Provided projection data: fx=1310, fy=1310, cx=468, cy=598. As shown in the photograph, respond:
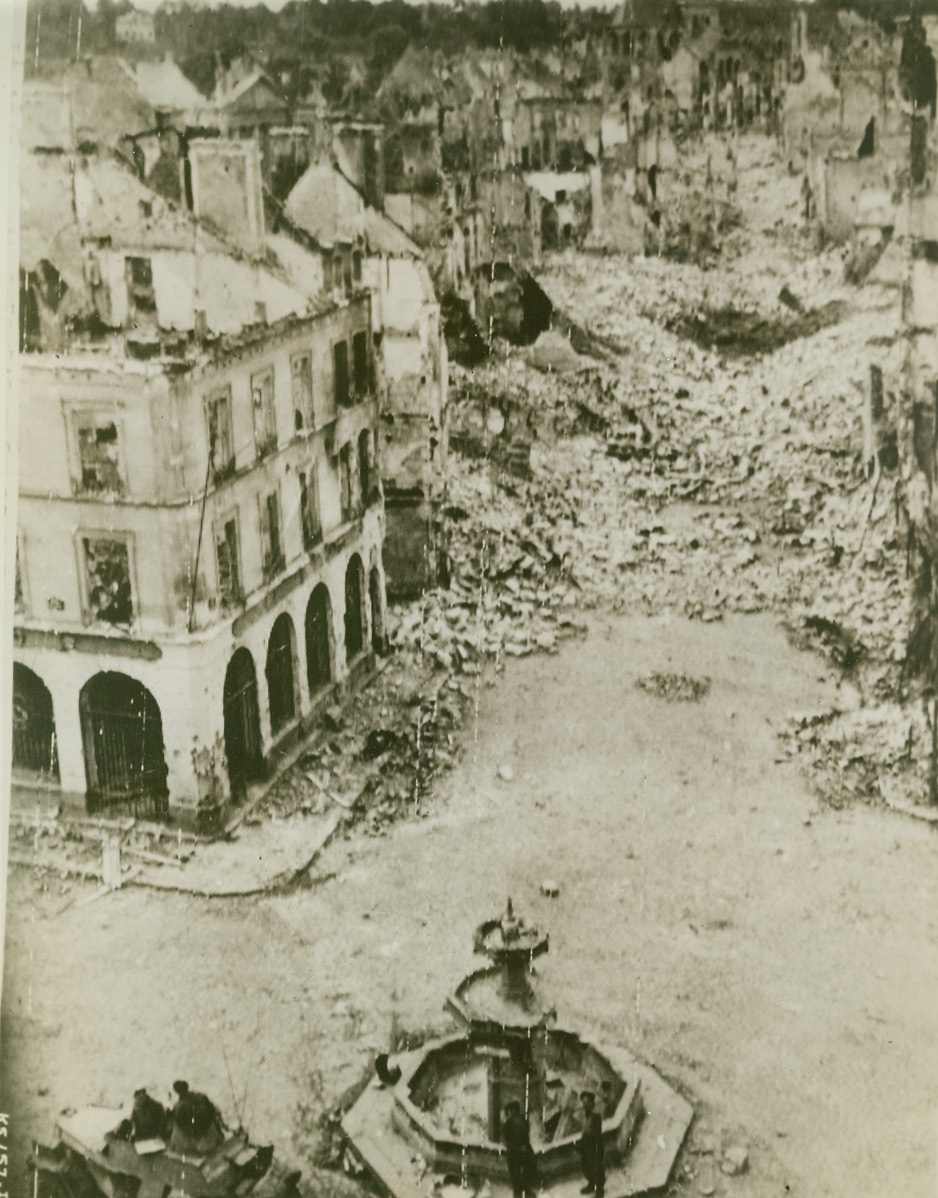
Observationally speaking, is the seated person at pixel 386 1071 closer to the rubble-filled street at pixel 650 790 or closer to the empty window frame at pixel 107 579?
the rubble-filled street at pixel 650 790

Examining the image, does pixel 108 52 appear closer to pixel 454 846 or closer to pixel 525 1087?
pixel 454 846

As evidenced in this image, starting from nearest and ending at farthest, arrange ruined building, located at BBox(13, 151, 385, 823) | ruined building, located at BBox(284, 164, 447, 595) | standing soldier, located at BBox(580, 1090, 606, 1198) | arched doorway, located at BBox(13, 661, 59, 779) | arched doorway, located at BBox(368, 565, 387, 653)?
1. standing soldier, located at BBox(580, 1090, 606, 1198)
2. ruined building, located at BBox(13, 151, 385, 823)
3. ruined building, located at BBox(284, 164, 447, 595)
4. arched doorway, located at BBox(13, 661, 59, 779)
5. arched doorway, located at BBox(368, 565, 387, 653)

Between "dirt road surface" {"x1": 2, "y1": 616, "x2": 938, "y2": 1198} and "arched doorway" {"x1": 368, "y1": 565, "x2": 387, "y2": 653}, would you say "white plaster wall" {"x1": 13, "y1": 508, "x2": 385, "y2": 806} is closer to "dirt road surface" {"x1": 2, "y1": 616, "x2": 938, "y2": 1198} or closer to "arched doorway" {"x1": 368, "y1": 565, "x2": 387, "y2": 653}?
"arched doorway" {"x1": 368, "y1": 565, "x2": 387, "y2": 653}

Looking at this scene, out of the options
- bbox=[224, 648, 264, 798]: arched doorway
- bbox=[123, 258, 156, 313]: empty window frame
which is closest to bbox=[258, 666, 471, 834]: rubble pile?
bbox=[224, 648, 264, 798]: arched doorway

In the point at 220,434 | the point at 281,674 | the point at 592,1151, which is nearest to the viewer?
the point at 592,1151

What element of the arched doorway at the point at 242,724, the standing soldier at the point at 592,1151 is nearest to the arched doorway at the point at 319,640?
the arched doorway at the point at 242,724

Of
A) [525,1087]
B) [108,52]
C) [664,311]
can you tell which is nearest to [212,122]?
[108,52]

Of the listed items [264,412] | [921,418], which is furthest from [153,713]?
[921,418]

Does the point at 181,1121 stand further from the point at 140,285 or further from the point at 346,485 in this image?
the point at 140,285
